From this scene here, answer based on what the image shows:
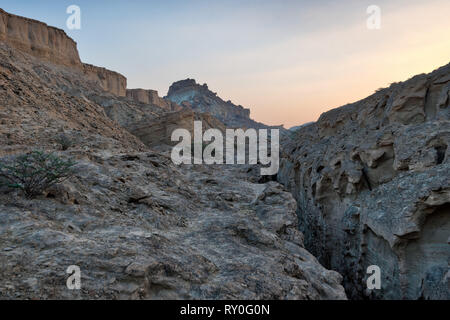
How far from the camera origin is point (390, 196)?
682 centimetres

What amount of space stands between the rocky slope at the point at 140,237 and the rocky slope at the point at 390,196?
6.64 feet

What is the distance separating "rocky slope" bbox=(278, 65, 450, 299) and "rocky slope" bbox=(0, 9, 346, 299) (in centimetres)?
202

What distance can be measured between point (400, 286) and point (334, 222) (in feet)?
15.7

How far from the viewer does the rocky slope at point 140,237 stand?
346 centimetres

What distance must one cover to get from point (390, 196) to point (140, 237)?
19.6ft

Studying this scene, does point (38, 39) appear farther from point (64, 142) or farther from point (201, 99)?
point (201, 99)

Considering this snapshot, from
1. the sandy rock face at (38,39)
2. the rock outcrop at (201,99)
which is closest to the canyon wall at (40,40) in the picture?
the sandy rock face at (38,39)

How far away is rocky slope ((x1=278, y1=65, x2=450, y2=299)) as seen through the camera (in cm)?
571

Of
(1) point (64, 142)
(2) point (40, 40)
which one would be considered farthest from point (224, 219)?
(2) point (40, 40)

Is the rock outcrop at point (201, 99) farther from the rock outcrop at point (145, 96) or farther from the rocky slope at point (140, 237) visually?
Result: the rocky slope at point (140, 237)

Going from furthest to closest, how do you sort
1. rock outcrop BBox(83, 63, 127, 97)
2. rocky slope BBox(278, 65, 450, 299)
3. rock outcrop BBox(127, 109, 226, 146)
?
rock outcrop BBox(83, 63, 127, 97)
rock outcrop BBox(127, 109, 226, 146)
rocky slope BBox(278, 65, 450, 299)

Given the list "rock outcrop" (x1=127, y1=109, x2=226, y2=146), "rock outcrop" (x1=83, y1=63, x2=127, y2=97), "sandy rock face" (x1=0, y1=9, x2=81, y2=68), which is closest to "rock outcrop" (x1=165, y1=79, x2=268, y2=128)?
"rock outcrop" (x1=83, y1=63, x2=127, y2=97)

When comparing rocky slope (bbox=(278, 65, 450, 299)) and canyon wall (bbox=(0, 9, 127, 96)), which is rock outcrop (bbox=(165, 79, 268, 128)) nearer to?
canyon wall (bbox=(0, 9, 127, 96))

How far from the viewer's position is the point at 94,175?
6777 millimetres
